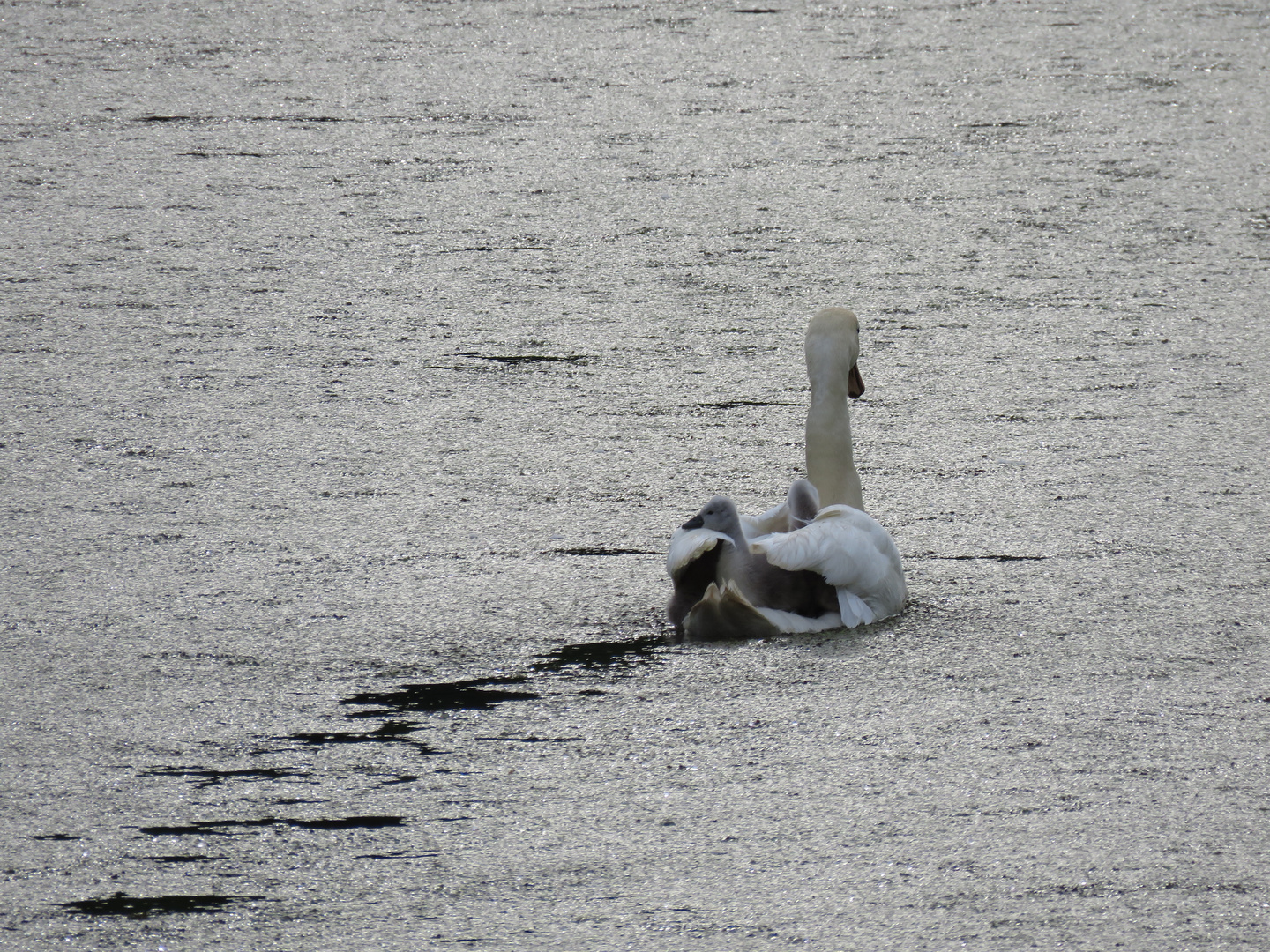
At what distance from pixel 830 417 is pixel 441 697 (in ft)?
2.42

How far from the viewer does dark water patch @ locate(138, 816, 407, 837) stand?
1.80 meters

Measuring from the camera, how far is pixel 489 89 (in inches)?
210

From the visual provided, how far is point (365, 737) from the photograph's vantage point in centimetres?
201

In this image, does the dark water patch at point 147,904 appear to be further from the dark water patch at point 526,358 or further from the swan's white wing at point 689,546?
the dark water patch at point 526,358

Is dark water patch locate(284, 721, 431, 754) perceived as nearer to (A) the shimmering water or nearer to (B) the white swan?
(A) the shimmering water

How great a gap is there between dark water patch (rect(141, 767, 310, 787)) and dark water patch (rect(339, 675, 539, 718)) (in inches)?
6.3

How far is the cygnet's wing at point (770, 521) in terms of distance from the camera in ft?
7.95

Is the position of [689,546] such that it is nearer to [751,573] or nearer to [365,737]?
[751,573]

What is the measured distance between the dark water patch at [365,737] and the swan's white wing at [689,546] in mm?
440

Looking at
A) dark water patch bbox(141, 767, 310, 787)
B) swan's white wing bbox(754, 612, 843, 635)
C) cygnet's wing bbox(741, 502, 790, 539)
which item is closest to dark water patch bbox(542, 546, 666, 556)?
cygnet's wing bbox(741, 502, 790, 539)

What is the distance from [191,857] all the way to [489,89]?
12.9 feet

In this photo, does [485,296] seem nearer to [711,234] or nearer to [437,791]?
[711,234]

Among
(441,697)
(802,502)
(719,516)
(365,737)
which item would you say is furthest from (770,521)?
(365,737)

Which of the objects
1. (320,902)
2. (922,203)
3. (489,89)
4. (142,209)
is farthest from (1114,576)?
(489,89)
